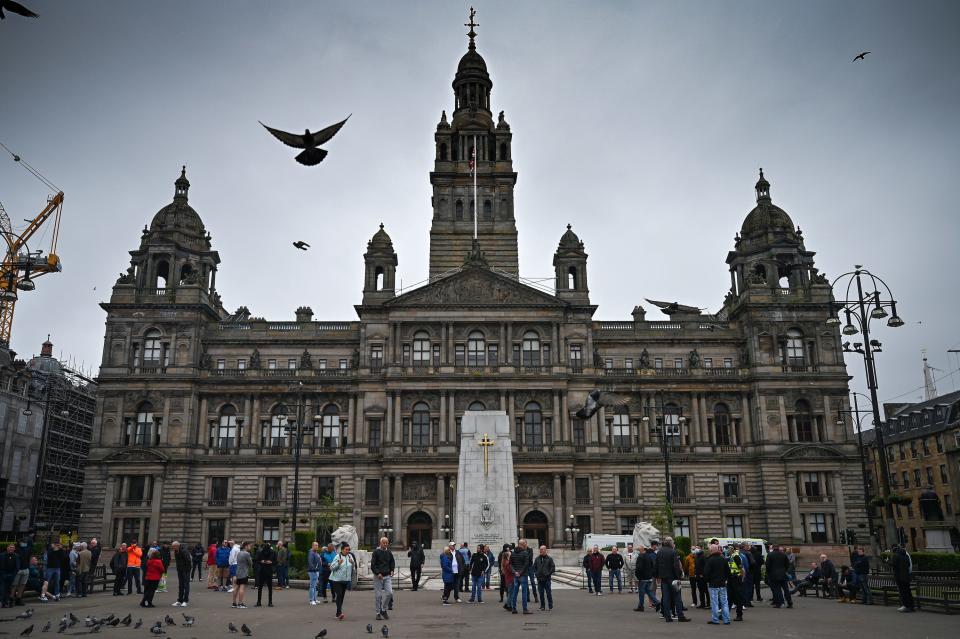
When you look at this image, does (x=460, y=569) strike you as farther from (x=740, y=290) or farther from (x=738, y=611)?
(x=740, y=290)

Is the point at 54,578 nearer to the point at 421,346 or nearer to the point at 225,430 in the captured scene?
the point at 225,430

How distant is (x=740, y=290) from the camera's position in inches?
2613

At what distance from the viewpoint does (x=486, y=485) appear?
38.4 metres

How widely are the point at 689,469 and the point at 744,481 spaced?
4.19 m

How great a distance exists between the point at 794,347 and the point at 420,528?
32.1 metres

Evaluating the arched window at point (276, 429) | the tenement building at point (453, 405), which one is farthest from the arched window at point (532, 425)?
the arched window at point (276, 429)

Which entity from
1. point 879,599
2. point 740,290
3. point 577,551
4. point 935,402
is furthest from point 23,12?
point 935,402

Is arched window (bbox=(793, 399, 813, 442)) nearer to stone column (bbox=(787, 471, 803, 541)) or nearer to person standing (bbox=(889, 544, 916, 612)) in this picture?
stone column (bbox=(787, 471, 803, 541))

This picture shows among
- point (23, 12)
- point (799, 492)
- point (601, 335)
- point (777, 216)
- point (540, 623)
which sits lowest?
point (540, 623)

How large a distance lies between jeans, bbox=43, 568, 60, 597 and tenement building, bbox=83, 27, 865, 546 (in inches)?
1179

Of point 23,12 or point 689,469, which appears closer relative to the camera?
point 23,12

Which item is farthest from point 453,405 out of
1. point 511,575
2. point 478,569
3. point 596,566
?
point 511,575

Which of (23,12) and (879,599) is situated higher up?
(23,12)

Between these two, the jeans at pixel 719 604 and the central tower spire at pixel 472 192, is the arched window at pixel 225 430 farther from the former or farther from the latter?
the jeans at pixel 719 604
